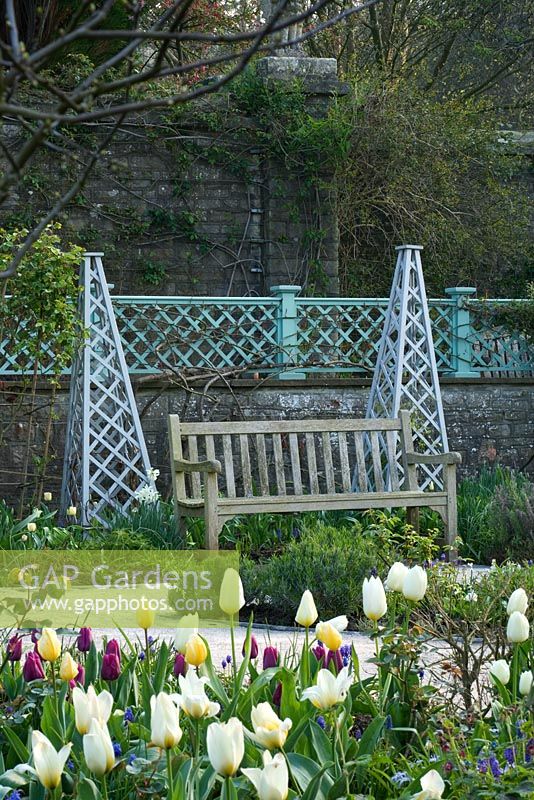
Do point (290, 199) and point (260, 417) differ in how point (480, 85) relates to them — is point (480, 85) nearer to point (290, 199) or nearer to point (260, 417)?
point (290, 199)

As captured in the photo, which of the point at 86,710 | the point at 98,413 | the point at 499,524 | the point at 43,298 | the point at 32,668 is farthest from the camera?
the point at 98,413

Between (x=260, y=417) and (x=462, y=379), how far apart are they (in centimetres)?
201

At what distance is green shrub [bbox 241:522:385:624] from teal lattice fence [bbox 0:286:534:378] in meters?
3.90

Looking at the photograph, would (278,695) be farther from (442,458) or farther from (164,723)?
(442,458)

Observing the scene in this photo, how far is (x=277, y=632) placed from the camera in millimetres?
5176

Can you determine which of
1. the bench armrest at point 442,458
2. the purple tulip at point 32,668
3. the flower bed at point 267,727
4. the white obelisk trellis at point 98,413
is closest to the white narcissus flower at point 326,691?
the flower bed at point 267,727

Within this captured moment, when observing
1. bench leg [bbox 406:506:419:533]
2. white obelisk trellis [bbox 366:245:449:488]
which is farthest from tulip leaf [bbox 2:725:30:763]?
white obelisk trellis [bbox 366:245:449:488]

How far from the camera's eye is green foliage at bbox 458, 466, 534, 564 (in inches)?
285

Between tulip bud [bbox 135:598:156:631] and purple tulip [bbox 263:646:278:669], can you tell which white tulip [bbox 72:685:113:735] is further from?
purple tulip [bbox 263:646:278:669]

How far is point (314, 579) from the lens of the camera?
220 inches

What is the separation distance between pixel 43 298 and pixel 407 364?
3.01 m

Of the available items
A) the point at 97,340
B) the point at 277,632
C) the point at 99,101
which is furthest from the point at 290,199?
the point at 277,632

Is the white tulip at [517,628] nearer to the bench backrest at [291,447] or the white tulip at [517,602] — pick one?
the white tulip at [517,602]

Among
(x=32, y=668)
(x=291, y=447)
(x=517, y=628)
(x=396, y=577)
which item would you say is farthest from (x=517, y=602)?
(x=291, y=447)
